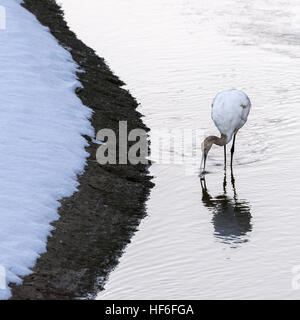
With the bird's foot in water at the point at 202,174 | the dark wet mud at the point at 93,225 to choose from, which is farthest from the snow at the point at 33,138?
the bird's foot in water at the point at 202,174

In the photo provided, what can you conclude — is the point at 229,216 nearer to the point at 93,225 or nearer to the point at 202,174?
the point at 202,174

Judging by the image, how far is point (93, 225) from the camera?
18109 millimetres

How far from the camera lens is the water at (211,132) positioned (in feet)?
52.1

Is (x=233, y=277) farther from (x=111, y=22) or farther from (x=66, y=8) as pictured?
(x=66, y=8)

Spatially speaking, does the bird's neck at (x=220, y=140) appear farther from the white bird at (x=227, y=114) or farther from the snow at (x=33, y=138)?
the snow at (x=33, y=138)

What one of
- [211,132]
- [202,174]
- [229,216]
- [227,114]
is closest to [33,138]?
[202,174]

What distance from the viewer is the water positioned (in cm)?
1589

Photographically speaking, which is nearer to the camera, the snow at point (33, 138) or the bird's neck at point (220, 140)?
the snow at point (33, 138)

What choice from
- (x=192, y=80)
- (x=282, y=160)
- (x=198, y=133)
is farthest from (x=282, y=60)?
(x=282, y=160)

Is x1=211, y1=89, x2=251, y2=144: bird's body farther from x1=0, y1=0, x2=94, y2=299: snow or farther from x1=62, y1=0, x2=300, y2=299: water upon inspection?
x1=0, y1=0, x2=94, y2=299: snow

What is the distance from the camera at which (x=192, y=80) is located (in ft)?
92.8

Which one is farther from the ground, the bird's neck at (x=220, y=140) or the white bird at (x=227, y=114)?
the white bird at (x=227, y=114)

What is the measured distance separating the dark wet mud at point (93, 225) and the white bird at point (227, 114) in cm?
182

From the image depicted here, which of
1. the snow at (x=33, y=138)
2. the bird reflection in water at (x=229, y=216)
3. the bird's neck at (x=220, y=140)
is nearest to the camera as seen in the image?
the snow at (x=33, y=138)
